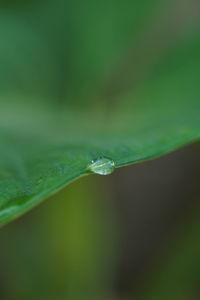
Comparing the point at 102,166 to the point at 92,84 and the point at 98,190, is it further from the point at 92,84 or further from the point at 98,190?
the point at 92,84

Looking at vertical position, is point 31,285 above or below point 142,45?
below

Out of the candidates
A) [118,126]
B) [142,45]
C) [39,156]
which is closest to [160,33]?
[142,45]

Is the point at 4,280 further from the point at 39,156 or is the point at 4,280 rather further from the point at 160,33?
the point at 160,33

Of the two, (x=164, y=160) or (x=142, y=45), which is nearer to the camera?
(x=142, y=45)

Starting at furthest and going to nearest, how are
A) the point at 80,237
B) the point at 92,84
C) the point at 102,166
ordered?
the point at 92,84 → the point at 80,237 → the point at 102,166

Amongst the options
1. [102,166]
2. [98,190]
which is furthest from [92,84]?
[102,166]

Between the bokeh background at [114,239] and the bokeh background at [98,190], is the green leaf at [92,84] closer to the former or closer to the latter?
the bokeh background at [98,190]
